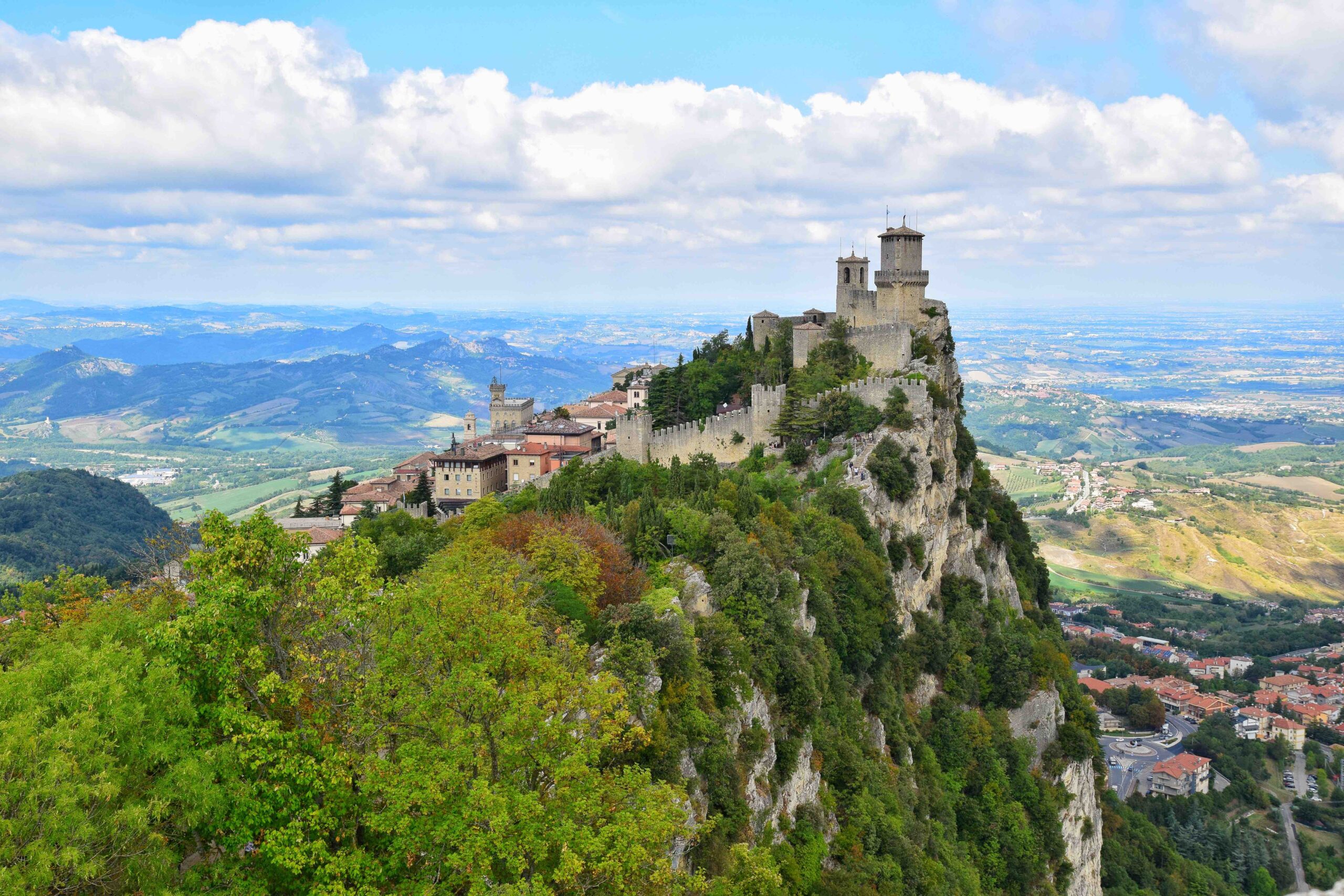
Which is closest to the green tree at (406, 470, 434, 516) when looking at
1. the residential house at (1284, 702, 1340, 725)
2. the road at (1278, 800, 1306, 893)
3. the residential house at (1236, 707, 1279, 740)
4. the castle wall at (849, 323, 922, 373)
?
the castle wall at (849, 323, 922, 373)

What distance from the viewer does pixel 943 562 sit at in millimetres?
59094

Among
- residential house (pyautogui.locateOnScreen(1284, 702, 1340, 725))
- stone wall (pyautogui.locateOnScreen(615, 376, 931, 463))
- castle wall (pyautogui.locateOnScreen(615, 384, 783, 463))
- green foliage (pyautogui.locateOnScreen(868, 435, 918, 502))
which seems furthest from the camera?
residential house (pyautogui.locateOnScreen(1284, 702, 1340, 725))

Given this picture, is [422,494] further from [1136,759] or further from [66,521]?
[66,521]

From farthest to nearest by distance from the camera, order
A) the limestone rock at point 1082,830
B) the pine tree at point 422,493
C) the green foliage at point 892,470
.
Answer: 1. the pine tree at point 422,493
2. the limestone rock at point 1082,830
3. the green foliage at point 892,470

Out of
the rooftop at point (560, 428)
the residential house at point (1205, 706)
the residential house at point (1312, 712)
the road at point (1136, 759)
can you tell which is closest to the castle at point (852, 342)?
the rooftop at point (560, 428)

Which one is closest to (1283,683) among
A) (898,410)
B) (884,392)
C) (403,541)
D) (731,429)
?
(898,410)

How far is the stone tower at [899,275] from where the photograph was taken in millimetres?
63375

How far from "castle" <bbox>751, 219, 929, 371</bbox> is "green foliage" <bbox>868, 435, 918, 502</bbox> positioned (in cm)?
899

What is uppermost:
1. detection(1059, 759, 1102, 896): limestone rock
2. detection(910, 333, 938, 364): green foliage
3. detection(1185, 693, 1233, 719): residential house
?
detection(910, 333, 938, 364): green foliage

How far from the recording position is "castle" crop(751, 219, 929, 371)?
199ft

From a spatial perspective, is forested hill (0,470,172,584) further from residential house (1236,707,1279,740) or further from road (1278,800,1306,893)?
residential house (1236,707,1279,740)

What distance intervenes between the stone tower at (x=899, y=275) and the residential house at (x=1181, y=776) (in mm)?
60167

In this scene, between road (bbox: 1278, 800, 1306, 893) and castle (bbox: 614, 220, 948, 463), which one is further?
road (bbox: 1278, 800, 1306, 893)

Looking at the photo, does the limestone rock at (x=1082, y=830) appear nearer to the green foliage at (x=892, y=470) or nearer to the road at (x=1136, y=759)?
the green foliage at (x=892, y=470)
